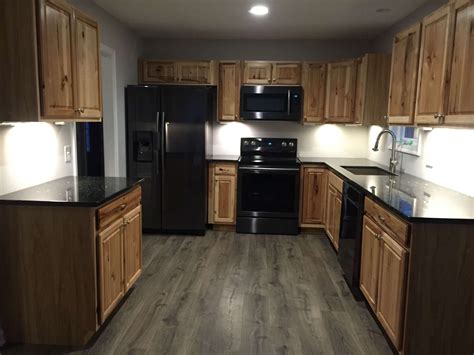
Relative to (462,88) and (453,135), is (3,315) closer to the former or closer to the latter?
(462,88)

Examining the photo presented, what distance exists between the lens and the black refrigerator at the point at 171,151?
14.5 feet

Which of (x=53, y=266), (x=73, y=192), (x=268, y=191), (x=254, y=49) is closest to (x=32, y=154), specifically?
(x=73, y=192)

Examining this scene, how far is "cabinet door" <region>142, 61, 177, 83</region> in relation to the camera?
4.89m

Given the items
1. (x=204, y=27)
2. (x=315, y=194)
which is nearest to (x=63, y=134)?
(x=204, y=27)

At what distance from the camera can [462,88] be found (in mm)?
2230

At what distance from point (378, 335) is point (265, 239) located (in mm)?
2140

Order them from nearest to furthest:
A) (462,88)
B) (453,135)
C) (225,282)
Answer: (462,88) < (453,135) < (225,282)

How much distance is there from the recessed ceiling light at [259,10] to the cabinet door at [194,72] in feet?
3.84

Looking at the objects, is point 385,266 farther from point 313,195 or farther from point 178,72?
point 178,72

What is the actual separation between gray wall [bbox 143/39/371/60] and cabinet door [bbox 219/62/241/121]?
0.34m

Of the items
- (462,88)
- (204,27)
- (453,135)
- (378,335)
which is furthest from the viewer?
(204,27)

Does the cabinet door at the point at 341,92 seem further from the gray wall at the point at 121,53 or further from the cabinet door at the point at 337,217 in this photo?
the gray wall at the point at 121,53

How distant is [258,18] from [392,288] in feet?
9.77

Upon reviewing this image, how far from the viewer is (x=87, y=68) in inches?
110
